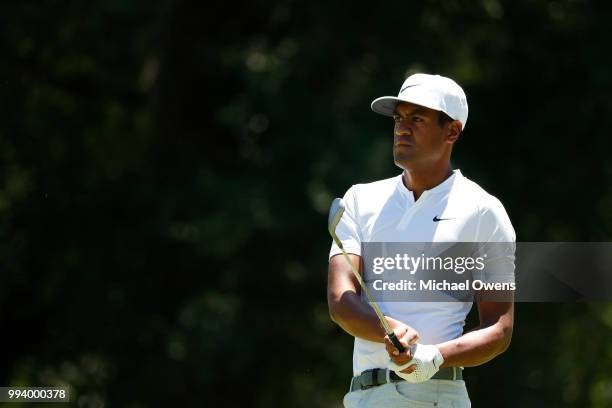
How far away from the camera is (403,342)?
409 cm

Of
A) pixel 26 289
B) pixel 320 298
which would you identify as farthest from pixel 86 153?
pixel 320 298

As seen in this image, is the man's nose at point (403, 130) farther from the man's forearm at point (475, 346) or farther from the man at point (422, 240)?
the man's forearm at point (475, 346)

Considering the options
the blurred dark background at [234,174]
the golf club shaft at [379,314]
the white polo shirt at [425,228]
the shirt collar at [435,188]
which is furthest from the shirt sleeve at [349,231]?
the blurred dark background at [234,174]

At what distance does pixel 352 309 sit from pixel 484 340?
43 cm

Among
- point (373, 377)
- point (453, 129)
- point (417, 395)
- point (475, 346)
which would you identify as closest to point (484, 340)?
point (475, 346)

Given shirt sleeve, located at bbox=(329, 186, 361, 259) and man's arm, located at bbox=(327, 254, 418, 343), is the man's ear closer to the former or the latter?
shirt sleeve, located at bbox=(329, 186, 361, 259)

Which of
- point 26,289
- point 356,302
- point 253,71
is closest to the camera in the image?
point 356,302

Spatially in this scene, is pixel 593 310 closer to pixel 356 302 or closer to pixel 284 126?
pixel 284 126

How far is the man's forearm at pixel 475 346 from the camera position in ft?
13.9

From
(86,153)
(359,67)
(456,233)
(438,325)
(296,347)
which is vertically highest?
(359,67)

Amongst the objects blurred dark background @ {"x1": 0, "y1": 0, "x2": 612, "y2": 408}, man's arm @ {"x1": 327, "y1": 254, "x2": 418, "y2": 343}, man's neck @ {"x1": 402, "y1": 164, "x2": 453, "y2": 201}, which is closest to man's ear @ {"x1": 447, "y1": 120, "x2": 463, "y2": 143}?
man's neck @ {"x1": 402, "y1": 164, "x2": 453, "y2": 201}

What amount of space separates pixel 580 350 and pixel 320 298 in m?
2.75

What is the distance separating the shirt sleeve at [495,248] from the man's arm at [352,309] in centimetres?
39

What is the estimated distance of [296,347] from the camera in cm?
1393
